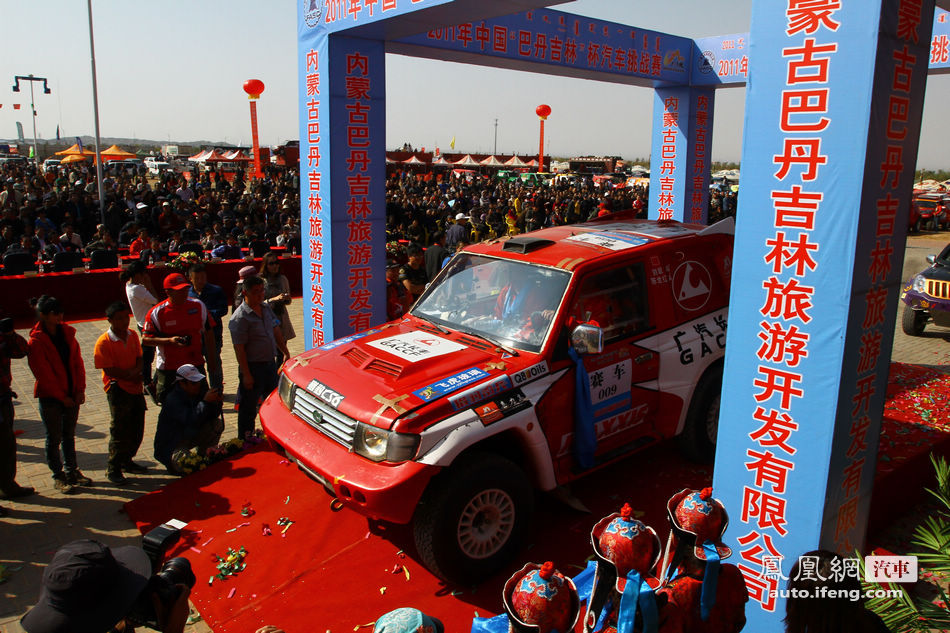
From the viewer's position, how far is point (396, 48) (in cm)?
786

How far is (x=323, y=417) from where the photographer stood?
4359mm

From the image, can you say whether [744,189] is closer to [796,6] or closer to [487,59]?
[796,6]

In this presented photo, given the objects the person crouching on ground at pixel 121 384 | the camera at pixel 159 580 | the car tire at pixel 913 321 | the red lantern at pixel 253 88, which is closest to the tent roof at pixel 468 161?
the red lantern at pixel 253 88

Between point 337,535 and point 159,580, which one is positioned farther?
point 337,535

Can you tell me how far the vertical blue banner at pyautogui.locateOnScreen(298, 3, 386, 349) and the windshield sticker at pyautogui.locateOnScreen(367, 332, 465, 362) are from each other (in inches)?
94.3

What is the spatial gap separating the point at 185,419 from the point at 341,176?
9.77ft

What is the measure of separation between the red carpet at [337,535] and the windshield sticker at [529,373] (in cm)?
123

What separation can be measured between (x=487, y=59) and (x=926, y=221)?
31307 millimetres

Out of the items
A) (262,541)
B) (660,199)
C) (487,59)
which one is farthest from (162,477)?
(660,199)

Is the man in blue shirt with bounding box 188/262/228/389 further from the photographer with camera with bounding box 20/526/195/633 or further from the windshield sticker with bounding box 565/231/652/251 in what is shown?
the photographer with camera with bounding box 20/526/195/633

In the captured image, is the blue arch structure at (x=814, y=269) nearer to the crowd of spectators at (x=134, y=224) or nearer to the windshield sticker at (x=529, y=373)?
the windshield sticker at (x=529, y=373)

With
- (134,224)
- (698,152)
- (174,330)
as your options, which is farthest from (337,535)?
(134,224)

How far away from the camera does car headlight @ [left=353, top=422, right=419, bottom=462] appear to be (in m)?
3.85

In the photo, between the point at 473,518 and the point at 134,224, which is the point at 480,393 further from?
the point at 134,224
